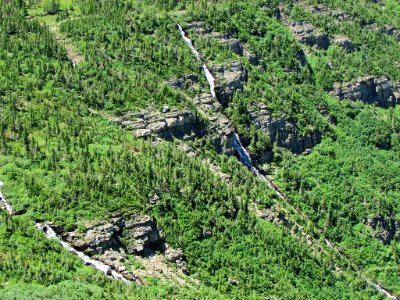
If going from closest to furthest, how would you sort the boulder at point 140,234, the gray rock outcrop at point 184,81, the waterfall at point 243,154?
1. the boulder at point 140,234
2. the waterfall at point 243,154
3. the gray rock outcrop at point 184,81

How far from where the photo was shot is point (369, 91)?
139625mm

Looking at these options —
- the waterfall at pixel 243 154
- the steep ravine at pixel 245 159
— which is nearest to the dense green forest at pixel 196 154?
the steep ravine at pixel 245 159

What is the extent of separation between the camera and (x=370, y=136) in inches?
5182

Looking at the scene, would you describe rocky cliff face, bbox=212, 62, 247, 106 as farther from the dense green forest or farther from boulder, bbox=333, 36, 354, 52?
boulder, bbox=333, 36, 354, 52

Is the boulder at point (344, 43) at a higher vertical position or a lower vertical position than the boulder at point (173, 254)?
higher

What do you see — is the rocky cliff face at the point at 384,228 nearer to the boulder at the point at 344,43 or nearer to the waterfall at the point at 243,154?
the waterfall at the point at 243,154

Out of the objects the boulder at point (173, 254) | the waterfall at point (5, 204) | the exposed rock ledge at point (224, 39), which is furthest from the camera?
the exposed rock ledge at point (224, 39)

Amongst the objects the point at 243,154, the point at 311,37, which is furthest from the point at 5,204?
the point at 311,37

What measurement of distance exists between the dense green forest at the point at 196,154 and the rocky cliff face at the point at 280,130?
0.93 meters

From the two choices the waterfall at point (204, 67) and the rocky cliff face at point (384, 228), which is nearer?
the rocky cliff face at point (384, 228)

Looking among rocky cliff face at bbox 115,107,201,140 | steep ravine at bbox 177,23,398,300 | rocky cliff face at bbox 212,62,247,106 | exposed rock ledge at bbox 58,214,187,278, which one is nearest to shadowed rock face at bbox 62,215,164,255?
exposed rock ledge at bbox 58,214,187,278

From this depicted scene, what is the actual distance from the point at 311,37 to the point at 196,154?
44.7 metres

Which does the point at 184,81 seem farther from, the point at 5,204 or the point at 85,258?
the point at 85,258

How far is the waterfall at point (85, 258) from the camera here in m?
84.7
